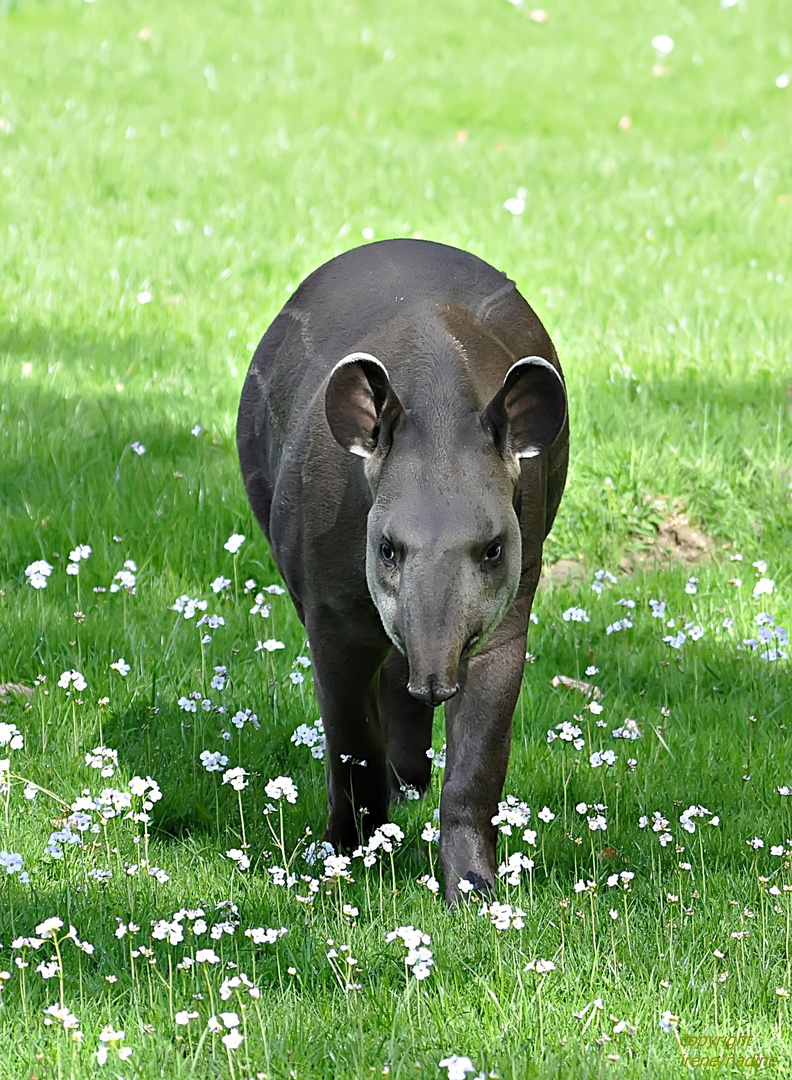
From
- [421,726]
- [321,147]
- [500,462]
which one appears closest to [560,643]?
[421,726]

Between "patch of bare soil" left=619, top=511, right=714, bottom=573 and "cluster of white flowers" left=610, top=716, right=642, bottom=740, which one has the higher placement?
"patch of bare soil" left=619, top=511, right=714, bottom=573

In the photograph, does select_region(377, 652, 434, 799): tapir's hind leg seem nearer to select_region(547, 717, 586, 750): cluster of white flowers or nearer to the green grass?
the green grass

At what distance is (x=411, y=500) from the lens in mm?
3607

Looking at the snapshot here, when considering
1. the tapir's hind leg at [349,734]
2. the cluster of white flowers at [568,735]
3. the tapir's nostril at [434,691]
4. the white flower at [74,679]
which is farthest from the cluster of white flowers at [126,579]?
the tapir's nostril at [434,691]

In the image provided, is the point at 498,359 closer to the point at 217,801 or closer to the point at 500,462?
the point at 500,462

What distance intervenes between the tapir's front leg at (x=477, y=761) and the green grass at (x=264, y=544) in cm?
15

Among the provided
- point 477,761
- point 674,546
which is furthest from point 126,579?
point 674,546

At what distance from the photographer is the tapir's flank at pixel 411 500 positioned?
356 centimetres

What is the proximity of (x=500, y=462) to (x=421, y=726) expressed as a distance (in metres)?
1.57

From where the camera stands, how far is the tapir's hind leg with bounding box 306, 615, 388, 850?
4234 millimetres

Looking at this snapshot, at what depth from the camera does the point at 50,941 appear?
151 inches

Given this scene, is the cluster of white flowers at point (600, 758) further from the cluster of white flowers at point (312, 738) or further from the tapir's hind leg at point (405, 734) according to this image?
the cluster of white flowers at point (312, 738)

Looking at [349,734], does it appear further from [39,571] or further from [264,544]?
[264,544]

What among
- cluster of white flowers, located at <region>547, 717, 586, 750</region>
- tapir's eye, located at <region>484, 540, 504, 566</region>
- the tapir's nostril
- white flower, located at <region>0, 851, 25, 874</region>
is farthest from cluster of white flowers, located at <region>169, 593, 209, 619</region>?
the tapir's nostril
